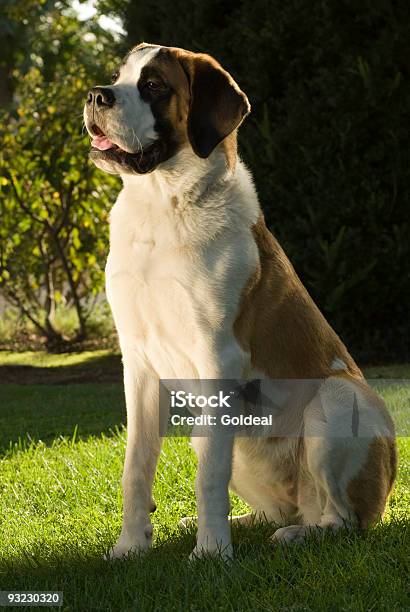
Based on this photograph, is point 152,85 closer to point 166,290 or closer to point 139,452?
point 166,290

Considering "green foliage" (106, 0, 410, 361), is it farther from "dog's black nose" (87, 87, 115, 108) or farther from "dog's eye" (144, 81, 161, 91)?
"dog's black nose" (87, 87, 115, 108)

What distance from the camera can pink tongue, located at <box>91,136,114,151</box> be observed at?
132 inches

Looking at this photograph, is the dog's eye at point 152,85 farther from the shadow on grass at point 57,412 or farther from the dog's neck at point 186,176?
the shadow on grass at point 57,412


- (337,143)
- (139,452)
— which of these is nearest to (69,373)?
(337,143)

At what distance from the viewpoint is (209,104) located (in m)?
3.35

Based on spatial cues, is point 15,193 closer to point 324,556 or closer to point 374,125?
point 374,125

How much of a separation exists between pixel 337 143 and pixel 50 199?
4426 millimetres

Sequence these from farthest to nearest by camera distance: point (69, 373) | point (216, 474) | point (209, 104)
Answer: point (69, 373) → point (209, 104) → point (216, 474)

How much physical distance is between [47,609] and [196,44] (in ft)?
19.4

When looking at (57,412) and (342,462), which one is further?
(57,412)

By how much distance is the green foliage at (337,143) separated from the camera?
24.8 feet

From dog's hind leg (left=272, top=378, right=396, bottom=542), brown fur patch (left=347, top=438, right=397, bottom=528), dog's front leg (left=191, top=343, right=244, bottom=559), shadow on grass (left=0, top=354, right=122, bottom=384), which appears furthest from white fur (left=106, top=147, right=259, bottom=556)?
shadow on grass (left=0, top=354, right=122, bottom=384)

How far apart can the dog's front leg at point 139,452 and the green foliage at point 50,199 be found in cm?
681

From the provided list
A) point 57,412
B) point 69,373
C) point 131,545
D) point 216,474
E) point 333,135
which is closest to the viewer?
point 216,474
